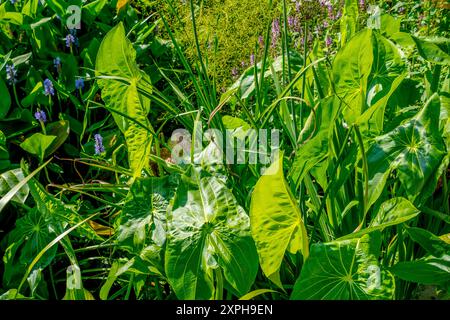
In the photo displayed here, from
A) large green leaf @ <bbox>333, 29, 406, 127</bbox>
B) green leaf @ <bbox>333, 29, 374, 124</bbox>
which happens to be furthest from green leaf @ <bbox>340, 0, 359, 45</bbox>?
green leaf @ <bbox>333, 29, 374, 124</bbox>

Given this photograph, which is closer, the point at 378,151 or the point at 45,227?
the point at 378,151

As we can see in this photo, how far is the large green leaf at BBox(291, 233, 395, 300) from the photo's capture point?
111 cm

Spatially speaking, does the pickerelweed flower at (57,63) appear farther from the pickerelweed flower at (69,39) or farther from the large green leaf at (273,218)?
the large green leaf at (273,218)

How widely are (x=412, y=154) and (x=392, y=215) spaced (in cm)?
15

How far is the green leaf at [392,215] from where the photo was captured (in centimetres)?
109

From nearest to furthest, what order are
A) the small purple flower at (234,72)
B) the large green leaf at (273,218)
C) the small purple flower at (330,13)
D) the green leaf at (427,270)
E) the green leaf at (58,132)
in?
the large green leaf at (273,218), the green leaf at (427,270), the green leaf at (58,132), the small purple flower at (234,72), the small purple flower at (330,13)

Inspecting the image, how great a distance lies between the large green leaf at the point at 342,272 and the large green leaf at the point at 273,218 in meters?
0.04

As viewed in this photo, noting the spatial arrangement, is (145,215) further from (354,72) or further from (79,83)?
(79,83)

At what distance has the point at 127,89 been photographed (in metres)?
1.42

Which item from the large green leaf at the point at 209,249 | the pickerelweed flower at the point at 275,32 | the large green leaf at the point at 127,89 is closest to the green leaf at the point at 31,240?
the large green leaf at the point at 127,89
